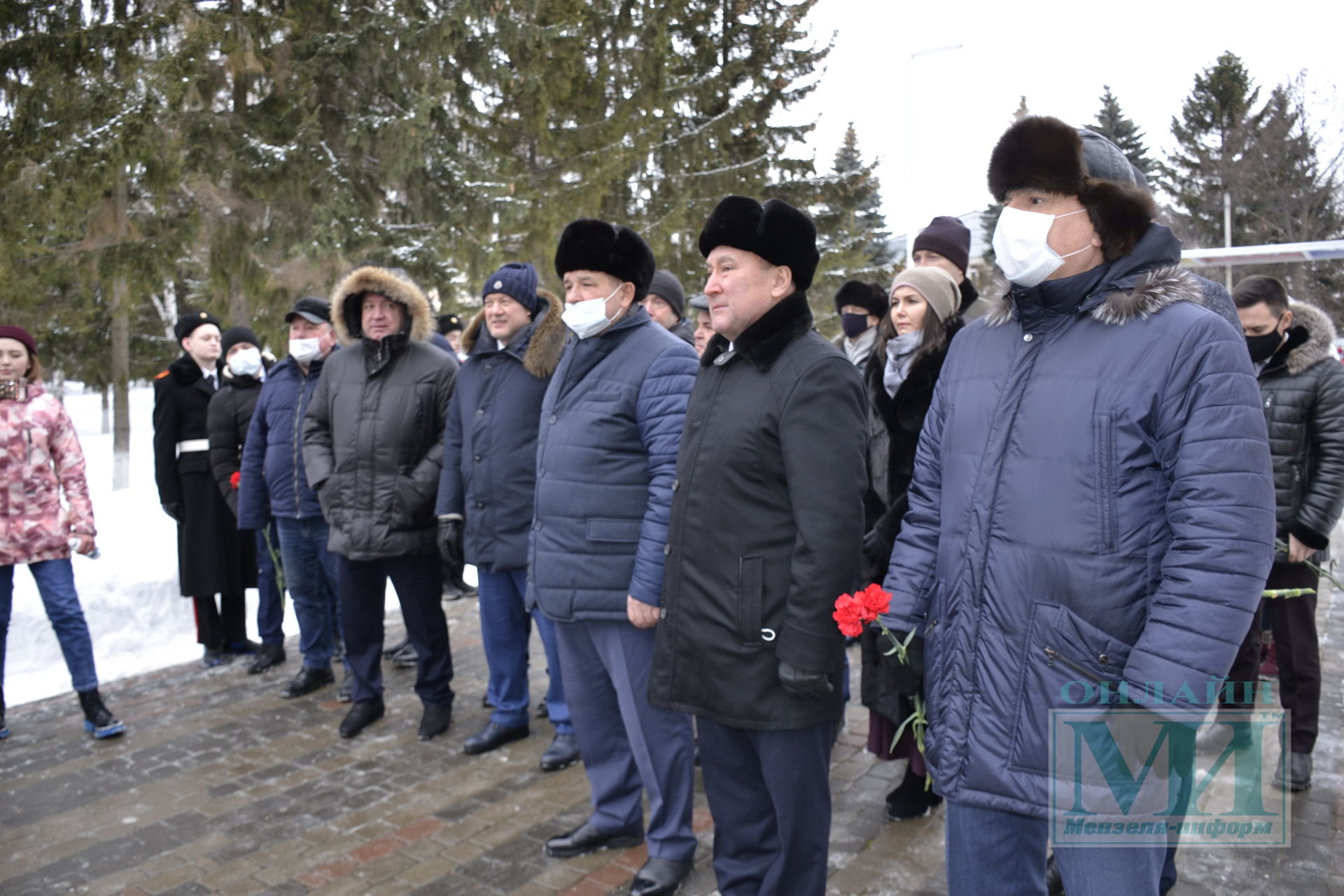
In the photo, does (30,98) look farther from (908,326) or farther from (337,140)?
(908,326)

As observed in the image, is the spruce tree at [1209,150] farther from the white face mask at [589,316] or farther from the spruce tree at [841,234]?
the white face mask at [589,316]

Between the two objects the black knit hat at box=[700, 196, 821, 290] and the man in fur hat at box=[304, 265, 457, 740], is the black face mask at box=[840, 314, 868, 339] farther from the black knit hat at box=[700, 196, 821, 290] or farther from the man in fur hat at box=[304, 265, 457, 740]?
the black knit hat at box=[700, 196, 821, 290]

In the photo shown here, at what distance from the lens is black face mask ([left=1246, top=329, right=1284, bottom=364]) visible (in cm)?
449

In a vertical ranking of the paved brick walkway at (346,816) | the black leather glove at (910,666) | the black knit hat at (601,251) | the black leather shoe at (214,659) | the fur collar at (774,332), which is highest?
the black knit hat at (601,251)

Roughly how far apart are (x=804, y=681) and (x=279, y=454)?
14.8 feet

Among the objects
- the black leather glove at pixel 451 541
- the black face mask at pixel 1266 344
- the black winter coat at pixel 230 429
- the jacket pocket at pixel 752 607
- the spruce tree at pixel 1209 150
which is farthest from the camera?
the spruce tree at pixel 1209 150

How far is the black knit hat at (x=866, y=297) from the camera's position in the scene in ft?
18.8

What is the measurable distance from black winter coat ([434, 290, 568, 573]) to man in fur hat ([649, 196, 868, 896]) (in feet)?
5.96

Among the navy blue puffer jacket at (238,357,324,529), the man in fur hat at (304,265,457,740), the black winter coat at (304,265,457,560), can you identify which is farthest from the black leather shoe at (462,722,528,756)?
the navy blue puffer jacket at (238,357,324,529)

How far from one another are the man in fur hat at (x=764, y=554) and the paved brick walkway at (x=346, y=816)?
2.43 feet

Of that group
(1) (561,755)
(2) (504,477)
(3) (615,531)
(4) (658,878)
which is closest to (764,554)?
(3) (615,531)

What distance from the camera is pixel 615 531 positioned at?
3.71 metres

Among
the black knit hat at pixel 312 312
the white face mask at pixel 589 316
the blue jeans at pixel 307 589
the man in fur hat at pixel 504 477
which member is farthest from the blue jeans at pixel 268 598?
the white face mask at pixel 589 316

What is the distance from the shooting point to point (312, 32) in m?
12.1
